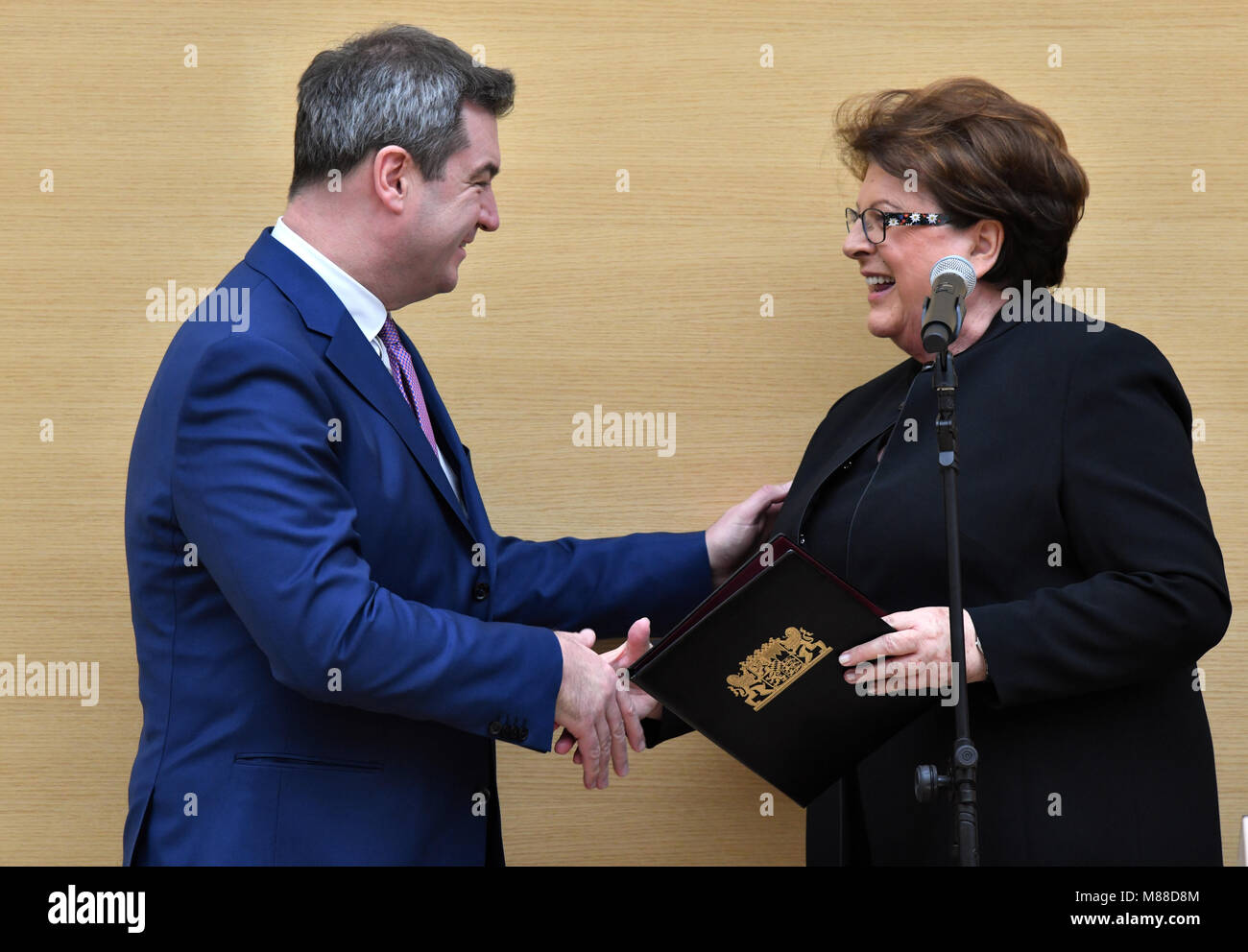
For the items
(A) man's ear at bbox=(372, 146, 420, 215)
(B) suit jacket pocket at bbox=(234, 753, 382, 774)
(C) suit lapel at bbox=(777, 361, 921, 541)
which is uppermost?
(A) man's ear at bbox=(372, 146, 420, 215)

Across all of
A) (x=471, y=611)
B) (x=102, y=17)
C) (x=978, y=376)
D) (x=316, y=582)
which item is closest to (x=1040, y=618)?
(x=978, y=376)

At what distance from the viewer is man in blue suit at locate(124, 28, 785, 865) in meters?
1.71

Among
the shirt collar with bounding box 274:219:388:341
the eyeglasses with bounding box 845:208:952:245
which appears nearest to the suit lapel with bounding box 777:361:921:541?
the eyeglasses with bounding box 845:208:952:245

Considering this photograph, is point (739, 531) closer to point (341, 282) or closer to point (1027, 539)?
point (1027, 539)

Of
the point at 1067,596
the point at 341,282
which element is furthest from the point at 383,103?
the point at 1067,596

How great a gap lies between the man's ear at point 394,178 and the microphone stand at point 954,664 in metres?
0.81

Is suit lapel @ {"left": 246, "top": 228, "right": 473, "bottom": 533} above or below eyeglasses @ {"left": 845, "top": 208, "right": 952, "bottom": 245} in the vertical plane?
below

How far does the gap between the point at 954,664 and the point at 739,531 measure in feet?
2.79

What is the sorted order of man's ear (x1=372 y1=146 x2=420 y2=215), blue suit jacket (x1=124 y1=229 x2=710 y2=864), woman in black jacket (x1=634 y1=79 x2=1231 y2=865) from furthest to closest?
1. man's ear (x1=372 y1=146 x2=420 y2=215)
2. woman in black jacket (x1=634 y1=79 x2=1231 y2=865)
3. blue suit jacket (x1=124 y1=229 x2=710 y2=864)

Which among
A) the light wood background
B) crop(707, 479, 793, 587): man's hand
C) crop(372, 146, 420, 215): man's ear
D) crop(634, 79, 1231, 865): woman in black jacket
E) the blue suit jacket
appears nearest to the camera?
the blue suit jacket

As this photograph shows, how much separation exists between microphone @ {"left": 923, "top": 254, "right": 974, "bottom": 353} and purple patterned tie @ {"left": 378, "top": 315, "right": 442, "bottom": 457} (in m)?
0.80

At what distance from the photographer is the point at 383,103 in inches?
78.0

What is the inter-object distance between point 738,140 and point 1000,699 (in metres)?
1.28

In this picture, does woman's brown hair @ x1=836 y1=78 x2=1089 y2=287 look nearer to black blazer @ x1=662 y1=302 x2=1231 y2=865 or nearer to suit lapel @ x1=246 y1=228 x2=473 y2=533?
black blazer @ x1=662 y1=302 x2=1231 y2=865
